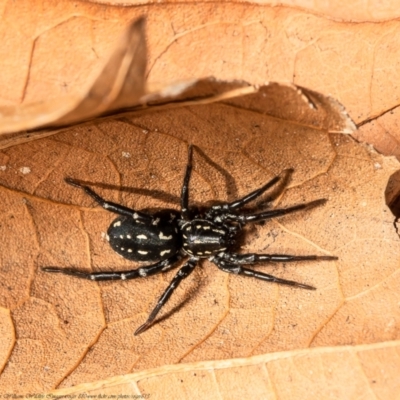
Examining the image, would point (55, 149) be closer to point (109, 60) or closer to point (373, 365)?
point (109, 60)

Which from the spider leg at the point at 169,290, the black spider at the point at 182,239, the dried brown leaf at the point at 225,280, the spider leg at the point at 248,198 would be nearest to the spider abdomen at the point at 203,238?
the black spider at the point at 182,239

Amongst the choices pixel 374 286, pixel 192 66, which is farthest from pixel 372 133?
pixel 192 66

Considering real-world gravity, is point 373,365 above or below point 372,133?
below

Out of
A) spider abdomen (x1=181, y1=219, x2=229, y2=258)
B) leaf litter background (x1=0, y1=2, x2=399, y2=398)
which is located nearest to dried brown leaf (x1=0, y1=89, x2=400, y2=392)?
leaf litter background (x1=0, y1=2, x2=399, y2=398)

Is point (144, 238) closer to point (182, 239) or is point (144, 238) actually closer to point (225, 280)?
point (182, 239)

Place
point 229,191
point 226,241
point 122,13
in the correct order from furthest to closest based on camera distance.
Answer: point 226,241 < point 229,191 < point 122,13

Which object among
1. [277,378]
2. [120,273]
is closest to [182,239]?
[120,273]
